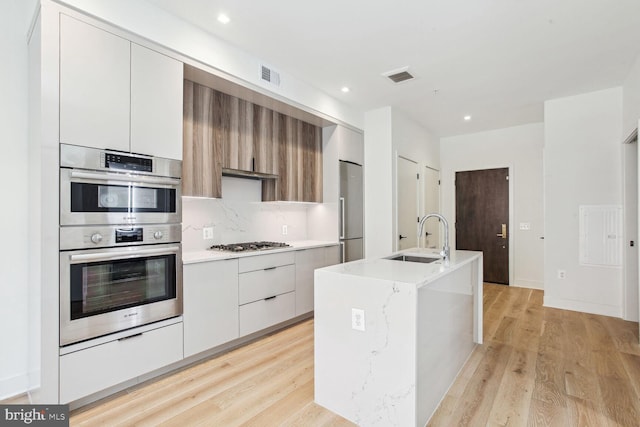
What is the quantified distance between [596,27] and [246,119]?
3.14 m

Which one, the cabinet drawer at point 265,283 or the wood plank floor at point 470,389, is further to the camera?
the cabinet drawer at point 265,283

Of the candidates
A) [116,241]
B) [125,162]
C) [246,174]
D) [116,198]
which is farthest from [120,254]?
[246,174]

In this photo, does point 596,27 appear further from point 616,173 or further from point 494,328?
point 494,328

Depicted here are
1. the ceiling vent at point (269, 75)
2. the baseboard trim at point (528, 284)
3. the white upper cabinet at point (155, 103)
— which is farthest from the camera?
the baseboard trim at point (528, 284)

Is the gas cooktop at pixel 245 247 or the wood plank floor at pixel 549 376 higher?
the gas cooktop at pixel 245 247

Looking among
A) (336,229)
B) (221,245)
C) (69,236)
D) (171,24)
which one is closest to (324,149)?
(336,229)

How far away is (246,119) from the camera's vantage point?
11.0 feet

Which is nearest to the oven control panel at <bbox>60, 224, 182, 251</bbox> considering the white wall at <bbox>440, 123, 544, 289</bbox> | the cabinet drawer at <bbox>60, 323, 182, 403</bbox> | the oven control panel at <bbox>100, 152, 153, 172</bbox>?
the oven control panel at <bbox>100, 152, 153, 172</bbox>

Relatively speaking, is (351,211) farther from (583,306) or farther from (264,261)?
(583,306)

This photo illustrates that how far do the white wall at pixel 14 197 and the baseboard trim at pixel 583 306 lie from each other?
217 inches

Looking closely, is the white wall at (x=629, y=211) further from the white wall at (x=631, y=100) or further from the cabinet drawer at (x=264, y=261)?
the cabinet drawer at (x=264, y=261)

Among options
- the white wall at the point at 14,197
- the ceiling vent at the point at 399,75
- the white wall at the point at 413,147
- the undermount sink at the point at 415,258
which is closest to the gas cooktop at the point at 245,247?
the undermount sink at the point at 415,258

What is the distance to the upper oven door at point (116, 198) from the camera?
1970 mm

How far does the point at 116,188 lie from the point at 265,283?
157cm
